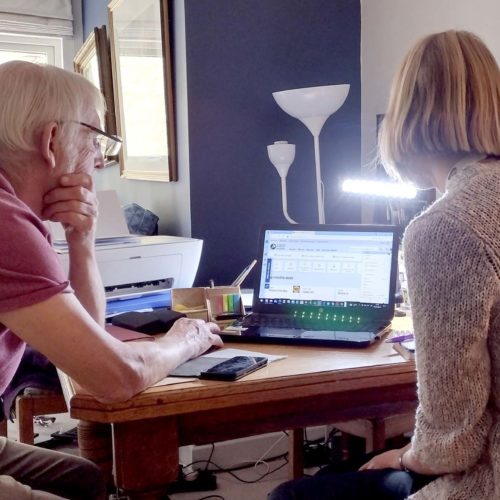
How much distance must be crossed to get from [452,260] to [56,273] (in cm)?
58

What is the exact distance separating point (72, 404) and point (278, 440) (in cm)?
140

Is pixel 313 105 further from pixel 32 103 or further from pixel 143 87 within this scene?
pixel 32 103

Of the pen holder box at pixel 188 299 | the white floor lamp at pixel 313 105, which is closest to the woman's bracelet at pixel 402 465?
the pen holder box at pixel 188 299

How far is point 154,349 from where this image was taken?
4.18 feet

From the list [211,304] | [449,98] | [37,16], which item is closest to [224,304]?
[211,304]

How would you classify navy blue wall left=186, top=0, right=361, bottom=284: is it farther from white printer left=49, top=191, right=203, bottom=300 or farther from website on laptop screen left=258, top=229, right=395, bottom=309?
website on laptop screen left=258, top=229, right=395, bottom=309

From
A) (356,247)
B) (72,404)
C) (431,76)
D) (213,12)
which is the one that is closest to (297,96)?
(213,12)

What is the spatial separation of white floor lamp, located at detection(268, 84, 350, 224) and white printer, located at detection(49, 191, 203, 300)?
0.49m

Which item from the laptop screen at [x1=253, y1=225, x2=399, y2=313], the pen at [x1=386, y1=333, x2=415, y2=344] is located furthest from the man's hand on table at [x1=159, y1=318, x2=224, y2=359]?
the pen at [x1=386, y1=333, x2=415, y2=344]

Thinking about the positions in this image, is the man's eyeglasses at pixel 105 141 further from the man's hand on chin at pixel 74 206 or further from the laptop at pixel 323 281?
the laptop at pixel 323 281

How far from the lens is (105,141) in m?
1.34

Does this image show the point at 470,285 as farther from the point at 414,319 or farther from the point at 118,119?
the point at 118,119

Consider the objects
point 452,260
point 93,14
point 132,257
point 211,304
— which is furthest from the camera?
point 93,14

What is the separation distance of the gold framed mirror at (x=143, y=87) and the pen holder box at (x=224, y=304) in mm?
688
